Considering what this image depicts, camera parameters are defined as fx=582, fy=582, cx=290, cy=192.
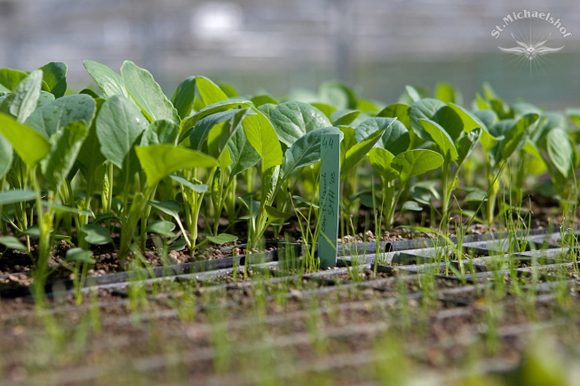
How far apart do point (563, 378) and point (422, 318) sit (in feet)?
0.93

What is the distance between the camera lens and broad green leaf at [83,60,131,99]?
1.36 m

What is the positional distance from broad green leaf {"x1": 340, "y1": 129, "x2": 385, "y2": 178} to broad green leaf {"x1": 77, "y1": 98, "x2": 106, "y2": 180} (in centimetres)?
58

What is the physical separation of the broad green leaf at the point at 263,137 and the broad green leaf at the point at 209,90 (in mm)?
249

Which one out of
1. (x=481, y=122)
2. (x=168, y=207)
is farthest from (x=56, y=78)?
(x=481, y=122)

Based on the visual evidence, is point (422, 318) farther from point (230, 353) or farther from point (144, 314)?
point (144, 314)

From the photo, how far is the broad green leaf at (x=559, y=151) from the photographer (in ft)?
6.21

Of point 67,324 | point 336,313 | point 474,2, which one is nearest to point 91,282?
point 67,324

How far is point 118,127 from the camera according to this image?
3.97ft

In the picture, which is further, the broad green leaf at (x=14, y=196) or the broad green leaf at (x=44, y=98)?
the broad green leaf at (x=44, y=98)

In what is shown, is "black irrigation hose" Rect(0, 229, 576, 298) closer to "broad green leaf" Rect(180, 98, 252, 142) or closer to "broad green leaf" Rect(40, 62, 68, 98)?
"broad green leaf" Rect(180, 98, 252, 142)

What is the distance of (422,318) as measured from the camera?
37.0 inches

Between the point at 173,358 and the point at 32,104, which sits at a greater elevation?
the point at 32,104

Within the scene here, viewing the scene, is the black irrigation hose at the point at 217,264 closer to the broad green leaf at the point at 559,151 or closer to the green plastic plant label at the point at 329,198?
the green plastic plant label at the point at 329,198

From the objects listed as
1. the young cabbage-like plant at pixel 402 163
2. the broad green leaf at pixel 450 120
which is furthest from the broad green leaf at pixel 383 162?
the broad green leaf at pixel 450 120
